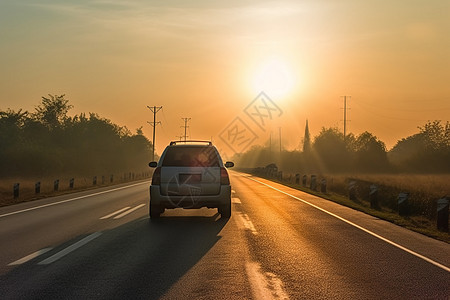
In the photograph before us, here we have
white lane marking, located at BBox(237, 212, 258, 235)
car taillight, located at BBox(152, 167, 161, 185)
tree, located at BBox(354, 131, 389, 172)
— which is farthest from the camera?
tree, located at BBox(354, 131, 389, 172)

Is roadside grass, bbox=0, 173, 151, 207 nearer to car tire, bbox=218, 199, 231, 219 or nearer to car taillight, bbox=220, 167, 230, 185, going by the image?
car tire, bbox=218, 199, 231, 219

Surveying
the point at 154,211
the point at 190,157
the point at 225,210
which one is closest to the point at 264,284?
the point at 225,210

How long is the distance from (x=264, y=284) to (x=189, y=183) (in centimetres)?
643

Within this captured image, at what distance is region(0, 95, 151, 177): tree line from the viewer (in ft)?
206

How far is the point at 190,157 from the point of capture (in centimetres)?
1259

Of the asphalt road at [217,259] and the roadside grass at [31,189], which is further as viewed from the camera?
the roadside grass at [31,189]

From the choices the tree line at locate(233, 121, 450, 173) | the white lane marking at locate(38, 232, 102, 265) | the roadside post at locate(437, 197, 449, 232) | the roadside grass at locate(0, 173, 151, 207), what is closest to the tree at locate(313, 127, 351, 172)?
the tree line at locate(233, 121, 450, 173)

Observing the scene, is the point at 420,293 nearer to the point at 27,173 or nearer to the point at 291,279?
the point at 291,279

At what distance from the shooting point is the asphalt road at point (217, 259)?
5539 mm

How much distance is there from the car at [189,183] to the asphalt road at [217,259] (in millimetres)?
553

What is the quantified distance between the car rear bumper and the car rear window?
2.39ft

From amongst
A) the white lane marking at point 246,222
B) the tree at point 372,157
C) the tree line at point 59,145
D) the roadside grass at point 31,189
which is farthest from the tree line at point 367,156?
the white lane marking at point 246,222

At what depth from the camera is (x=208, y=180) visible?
40.0ft

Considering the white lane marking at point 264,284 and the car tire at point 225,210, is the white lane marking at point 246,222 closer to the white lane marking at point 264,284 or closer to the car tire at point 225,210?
the car tire at point 225,210
